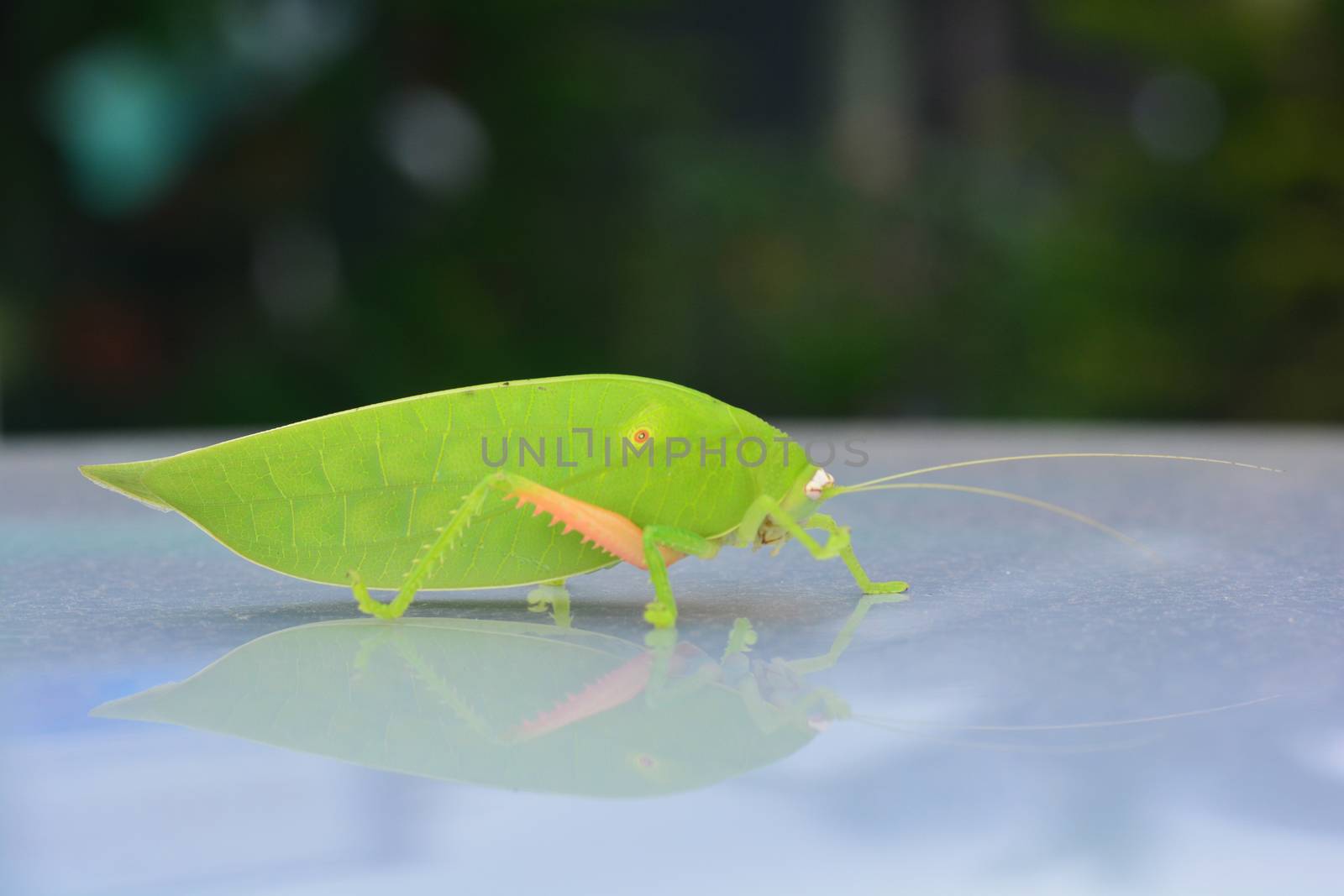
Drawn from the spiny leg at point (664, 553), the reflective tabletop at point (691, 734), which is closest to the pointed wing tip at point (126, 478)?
the reflective tabletop at point (691, 734)

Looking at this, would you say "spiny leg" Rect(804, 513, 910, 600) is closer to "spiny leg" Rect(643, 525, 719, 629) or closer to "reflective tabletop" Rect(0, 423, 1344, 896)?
"reflective tabletop" Rect(0, 423, 1344, 896)

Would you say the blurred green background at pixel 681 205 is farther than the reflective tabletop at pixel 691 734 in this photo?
Yes

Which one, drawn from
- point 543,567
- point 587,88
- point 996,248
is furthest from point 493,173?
point 543,567

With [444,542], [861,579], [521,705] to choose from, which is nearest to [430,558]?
[444,542]

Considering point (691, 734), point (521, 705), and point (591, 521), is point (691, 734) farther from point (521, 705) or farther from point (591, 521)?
point (591, 521)

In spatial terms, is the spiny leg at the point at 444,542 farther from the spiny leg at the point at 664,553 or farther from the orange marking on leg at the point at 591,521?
the spiny leg at the point at 664,553

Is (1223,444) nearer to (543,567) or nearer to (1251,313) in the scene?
(543,567)
